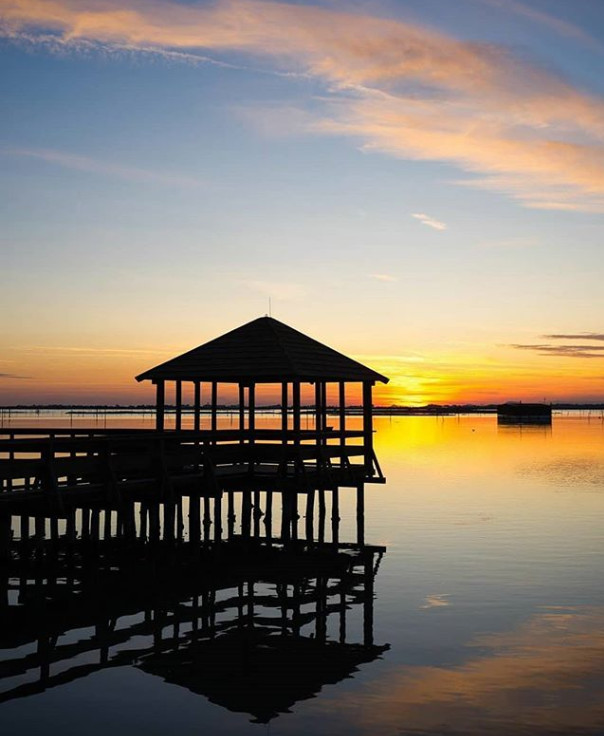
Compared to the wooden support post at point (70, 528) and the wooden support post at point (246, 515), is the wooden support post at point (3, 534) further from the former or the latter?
the wooden support post at point (246, 515)

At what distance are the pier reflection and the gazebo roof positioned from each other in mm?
3393

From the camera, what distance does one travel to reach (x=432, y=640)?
46.9ft

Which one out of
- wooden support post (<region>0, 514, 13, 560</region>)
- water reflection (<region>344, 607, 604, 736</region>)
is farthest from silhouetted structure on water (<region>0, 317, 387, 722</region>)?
water reflection (<region>344, 607, 604, 736</region>)

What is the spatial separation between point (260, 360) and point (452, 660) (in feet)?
42.3

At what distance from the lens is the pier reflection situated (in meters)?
12.0

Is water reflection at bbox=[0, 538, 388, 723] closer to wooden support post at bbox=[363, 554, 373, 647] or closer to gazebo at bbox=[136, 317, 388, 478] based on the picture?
wooden support post at bbox=[363, 554, 373, 647]

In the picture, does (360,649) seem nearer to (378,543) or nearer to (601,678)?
(601,678)

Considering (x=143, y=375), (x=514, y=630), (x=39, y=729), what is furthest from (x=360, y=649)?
(x=143, y=375)

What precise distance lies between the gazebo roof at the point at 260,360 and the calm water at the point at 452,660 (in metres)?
4.92

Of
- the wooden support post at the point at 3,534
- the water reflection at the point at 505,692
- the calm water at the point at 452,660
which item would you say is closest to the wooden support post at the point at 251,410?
the calm water at the point at 452,660

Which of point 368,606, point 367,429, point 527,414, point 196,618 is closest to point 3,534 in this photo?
point 196,618

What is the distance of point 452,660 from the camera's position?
1309 centimetres

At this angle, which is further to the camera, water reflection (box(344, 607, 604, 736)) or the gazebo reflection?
the gazebo reflection

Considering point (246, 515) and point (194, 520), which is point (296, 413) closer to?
point (246, 515)
